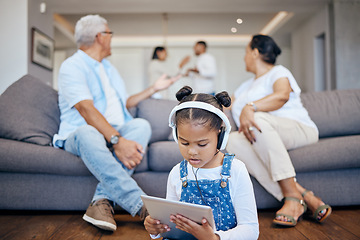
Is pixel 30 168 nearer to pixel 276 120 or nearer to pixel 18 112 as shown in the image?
pixel 18 112

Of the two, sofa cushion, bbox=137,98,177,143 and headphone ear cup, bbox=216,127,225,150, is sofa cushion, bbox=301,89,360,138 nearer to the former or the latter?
sofa cushion, bbox=137,98,177,143

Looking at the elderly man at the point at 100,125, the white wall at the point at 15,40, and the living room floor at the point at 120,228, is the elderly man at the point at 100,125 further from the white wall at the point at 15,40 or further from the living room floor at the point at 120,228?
the white wall at the point at 15,40

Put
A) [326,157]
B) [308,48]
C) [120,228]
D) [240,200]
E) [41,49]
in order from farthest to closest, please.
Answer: [308,48] < [41,49] < [326,157] < [120,228] < [240,200]

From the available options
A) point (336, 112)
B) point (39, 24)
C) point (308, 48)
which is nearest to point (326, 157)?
point (336, 112)

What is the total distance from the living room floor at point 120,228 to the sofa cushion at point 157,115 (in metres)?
0.70

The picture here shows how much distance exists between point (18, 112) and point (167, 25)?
17.8 ft

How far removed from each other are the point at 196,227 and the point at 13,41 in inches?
179

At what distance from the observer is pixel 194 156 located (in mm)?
892

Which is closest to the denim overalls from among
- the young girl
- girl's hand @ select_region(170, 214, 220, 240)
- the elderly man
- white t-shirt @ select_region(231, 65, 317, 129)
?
the young girl

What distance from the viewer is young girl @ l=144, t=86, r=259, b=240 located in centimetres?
90

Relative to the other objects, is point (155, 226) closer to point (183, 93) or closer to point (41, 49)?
point (183, 93)

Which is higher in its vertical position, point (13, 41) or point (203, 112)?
point (13, 41)

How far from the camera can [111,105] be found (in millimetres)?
1963

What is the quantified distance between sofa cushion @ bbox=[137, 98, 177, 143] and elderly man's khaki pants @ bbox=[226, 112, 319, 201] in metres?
0.63
